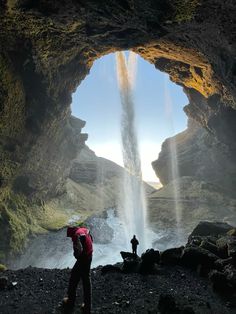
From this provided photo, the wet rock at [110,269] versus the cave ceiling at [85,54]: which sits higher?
the cave ceiling at [85,54]

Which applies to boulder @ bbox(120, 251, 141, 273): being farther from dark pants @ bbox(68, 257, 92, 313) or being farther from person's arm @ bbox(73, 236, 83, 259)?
person's arm @ bbox(73, 236, 83, 259)

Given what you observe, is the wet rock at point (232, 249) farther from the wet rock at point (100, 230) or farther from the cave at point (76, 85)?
the wet rock at point (100, 230)

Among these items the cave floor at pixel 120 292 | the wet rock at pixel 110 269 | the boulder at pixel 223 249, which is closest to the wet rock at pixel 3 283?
the cave floor at pixel 120 292

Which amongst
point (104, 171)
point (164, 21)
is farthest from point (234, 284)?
point (104, 171)

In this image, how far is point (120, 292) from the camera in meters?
10.7

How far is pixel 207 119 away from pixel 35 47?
63.0ft

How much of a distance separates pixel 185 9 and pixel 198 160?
152 feet

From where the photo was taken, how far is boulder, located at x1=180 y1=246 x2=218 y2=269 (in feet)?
43.7

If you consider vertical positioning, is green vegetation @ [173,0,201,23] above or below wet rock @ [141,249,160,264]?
above

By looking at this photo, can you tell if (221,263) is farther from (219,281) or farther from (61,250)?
(61,250)

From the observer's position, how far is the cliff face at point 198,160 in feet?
164

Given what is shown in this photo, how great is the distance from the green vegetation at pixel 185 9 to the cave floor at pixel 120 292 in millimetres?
11893

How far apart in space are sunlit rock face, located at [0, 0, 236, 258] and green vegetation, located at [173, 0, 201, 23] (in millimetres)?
51

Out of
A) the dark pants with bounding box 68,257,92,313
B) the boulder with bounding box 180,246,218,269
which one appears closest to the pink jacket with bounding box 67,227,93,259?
the dark pants with bounding box 68,257,92,313
